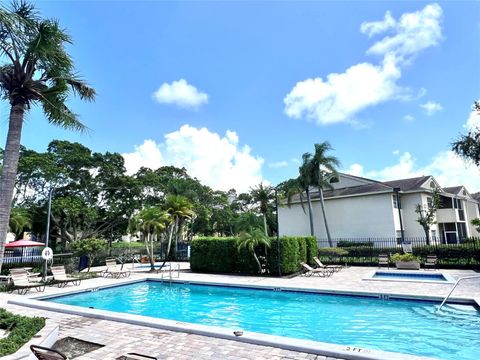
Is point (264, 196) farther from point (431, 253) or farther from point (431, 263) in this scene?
point (431, 263)

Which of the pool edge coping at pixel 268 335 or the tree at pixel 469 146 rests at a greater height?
the tree at pixel 469 146

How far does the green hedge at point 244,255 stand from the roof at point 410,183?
16.0 m

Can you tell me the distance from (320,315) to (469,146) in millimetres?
13602

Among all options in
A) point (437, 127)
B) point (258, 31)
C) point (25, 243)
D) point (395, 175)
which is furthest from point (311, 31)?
point (395, 175)

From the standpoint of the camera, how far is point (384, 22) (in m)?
13.2

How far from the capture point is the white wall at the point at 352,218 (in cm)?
2961

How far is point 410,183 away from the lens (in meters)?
32.6

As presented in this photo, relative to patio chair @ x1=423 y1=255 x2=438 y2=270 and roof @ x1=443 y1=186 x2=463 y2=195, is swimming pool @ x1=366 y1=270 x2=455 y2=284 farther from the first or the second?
roof @ x1=443 y1=186 x2=463 y2=195

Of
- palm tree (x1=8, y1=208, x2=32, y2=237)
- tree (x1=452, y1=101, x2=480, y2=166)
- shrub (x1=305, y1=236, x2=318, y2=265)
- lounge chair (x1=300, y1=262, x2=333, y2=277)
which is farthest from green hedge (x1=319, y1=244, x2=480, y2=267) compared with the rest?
palm tree (x1=8, y1=208, x2=32, y2=237)

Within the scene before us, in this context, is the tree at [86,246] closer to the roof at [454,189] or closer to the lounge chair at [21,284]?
the lounge chair at [21,284]

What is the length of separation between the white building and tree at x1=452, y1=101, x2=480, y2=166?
1003 centimetres

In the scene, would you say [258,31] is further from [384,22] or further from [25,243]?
[25,243]

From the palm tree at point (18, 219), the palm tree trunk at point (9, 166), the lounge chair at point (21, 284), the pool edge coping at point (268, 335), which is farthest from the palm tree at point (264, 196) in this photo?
the palm tree trunk at point (9, 166)

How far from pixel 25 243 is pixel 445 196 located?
39.4 m
